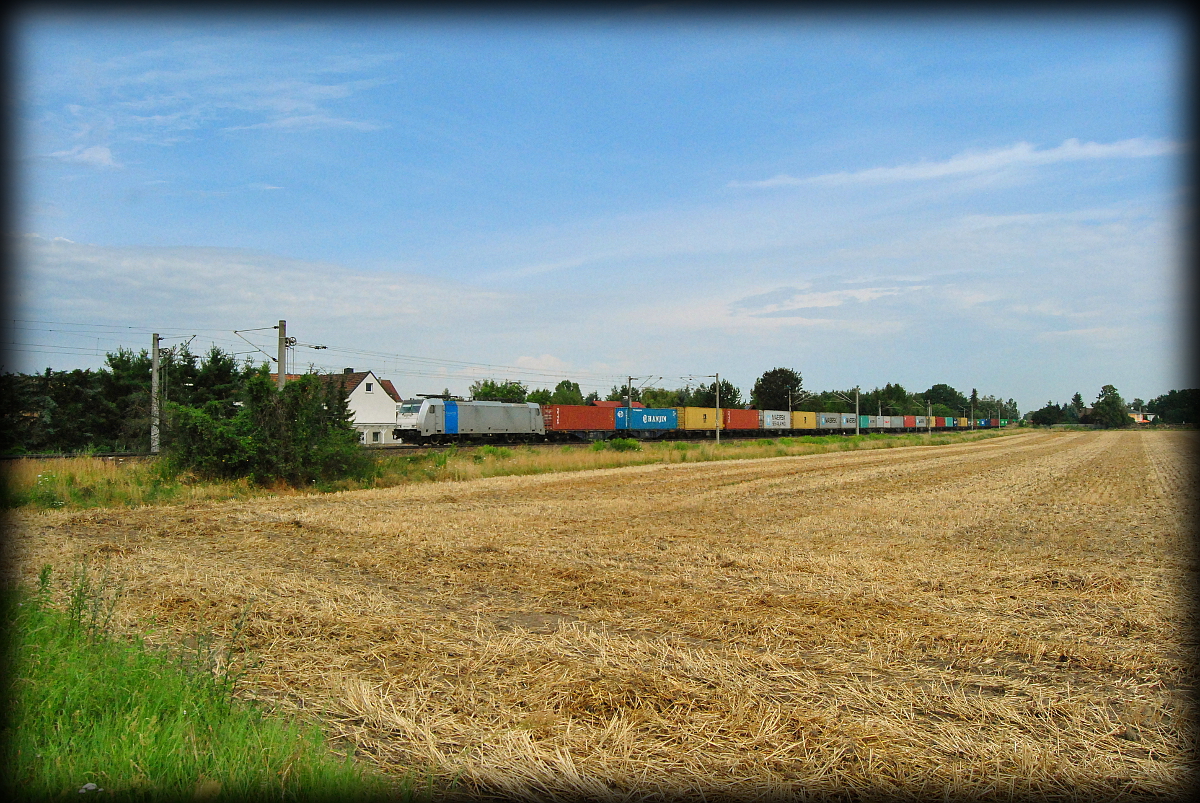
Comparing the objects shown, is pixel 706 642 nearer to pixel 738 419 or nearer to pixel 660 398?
pixel 738 419

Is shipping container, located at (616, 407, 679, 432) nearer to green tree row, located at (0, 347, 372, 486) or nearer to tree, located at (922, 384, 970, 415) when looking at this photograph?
green tree row, located at (0, 347, 372, 486)

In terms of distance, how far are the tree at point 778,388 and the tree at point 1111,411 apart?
6501 centimetres

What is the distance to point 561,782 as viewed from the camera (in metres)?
3.40

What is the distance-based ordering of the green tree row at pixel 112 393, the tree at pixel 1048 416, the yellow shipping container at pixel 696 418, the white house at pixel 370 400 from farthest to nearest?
1. the tree at pixel 1048 416
2. the white house at pixel 370 400
3. the yellow shipping container at pixel 696 418
4. the green tree row at pixel 112 393

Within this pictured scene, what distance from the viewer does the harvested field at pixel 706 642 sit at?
11.8 feet

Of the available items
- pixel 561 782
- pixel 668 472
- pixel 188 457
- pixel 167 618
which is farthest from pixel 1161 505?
pixel 188 457

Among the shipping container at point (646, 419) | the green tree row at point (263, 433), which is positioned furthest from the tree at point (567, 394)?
the green tree row at point (263, 433)

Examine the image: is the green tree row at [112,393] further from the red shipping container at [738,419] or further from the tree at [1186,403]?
the red shipping container at [738,419]

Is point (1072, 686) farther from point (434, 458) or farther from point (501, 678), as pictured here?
point (434, 458)

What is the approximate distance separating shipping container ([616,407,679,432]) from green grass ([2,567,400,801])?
51.5 metres

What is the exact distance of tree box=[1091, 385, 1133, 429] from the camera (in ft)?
428

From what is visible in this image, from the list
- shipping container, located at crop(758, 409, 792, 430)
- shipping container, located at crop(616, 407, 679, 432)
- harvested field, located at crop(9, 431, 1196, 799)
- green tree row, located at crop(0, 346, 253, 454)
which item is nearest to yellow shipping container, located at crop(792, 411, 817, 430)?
shipping container, located at crop(758, 409, 792, 430)

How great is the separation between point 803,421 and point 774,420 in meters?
6.66

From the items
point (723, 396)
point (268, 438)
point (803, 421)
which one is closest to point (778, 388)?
point (723, 396)
